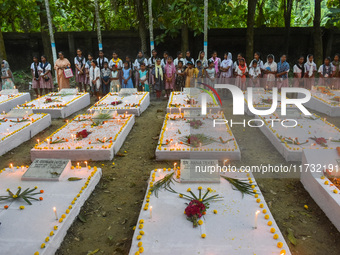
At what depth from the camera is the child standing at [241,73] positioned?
11.5m

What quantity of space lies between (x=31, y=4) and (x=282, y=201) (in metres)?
14.5

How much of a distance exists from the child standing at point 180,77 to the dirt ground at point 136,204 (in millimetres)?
4775

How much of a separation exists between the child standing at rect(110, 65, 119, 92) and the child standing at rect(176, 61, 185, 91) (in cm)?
230

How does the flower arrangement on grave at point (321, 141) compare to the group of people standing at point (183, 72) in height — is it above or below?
below

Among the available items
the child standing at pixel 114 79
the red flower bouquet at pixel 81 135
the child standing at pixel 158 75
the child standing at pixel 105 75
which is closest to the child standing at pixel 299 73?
the child standing at pixel 158 75

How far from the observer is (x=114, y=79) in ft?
38.5

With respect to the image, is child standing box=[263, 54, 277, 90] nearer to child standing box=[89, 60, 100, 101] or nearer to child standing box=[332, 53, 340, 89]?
child standing box=[332, 53, 340, 89]

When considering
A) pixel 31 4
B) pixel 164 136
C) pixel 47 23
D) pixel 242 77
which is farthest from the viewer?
pixel 47 23

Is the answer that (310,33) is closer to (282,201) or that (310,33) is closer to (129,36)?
(129,36)

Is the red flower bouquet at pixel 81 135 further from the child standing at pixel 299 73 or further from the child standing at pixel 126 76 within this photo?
the child standing at pixel 299 73

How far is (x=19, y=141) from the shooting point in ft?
24.4

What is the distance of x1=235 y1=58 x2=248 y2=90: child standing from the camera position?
1152cm

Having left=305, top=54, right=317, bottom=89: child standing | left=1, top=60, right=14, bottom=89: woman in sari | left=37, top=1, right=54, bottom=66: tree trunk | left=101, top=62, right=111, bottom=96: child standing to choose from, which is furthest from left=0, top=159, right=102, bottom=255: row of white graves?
left=37, top=1, right=54, bottom=66: tree trunk

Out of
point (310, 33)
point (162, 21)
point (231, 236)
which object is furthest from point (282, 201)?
point (310, 33)
